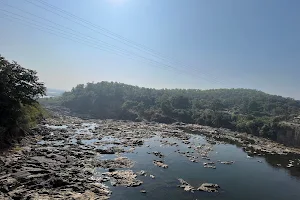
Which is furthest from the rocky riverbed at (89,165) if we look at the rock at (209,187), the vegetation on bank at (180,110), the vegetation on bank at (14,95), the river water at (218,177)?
the vegetation on bank at (180,110)

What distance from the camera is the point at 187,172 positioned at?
121 ft

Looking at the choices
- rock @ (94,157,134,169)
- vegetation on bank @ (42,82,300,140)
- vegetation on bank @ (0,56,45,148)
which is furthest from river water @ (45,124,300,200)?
vegetation on bank @ (42,82,300,140)

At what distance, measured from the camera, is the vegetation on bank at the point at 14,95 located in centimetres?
3981

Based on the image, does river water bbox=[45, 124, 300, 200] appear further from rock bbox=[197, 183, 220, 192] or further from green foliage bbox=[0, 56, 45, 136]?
green foliage bbox=[0, 56, 45, 136]

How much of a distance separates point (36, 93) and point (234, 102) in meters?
149

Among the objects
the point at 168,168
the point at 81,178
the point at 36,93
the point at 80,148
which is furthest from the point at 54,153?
the point at 168,168

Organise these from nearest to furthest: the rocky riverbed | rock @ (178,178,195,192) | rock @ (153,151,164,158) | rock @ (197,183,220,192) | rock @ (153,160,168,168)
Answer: the rocky riverbed
rock @ (178,178,195,192)
rock @ (197,183,220,192)
rock @ (153,160,168,168)
rock @ (153,151,164,158)

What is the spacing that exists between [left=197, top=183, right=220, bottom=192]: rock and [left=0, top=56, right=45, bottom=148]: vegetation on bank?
100 ft

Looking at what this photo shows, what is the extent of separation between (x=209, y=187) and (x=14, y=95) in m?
35.8

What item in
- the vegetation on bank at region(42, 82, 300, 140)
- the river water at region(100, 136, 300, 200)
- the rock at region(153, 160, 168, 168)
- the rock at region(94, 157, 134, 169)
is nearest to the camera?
the river water at region(100, 136, 300, 200)

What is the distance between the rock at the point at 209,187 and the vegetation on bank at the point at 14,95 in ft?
100

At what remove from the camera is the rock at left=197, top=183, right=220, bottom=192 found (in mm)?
30373

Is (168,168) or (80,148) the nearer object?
(168,168)

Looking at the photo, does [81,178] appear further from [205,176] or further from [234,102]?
[234,102]
